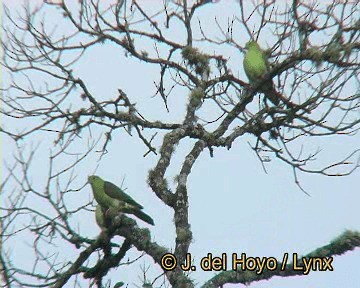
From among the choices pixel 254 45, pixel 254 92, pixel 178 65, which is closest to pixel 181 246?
pixel 254 92

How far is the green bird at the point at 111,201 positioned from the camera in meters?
5.86

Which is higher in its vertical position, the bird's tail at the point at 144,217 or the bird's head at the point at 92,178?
the bird's head at the point at 92,178

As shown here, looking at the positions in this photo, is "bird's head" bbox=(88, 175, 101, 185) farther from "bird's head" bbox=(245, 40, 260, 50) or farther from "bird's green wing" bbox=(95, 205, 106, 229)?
"bird's head" bbox=(245, 40, 260, 50)

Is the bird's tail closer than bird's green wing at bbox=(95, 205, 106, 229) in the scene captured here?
No

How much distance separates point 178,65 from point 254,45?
35.9 inches

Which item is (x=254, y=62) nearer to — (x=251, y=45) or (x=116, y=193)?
(x=251, y=45)

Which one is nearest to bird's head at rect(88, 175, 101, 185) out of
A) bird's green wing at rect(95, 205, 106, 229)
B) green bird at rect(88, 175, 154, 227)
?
green bird at rect(88, 175, 154, 227)

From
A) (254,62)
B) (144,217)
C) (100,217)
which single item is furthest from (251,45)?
(100,217)

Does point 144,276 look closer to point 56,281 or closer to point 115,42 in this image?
point 56,281

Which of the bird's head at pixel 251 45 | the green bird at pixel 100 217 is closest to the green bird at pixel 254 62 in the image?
the bird's head at pixel 251 45

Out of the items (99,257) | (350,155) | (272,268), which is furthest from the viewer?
(350,155)

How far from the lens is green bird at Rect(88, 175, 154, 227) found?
5.86 m

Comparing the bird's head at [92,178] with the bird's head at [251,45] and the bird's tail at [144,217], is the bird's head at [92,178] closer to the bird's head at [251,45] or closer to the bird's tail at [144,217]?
the bird's tail at [144,217]

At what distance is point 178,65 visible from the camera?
648cm
